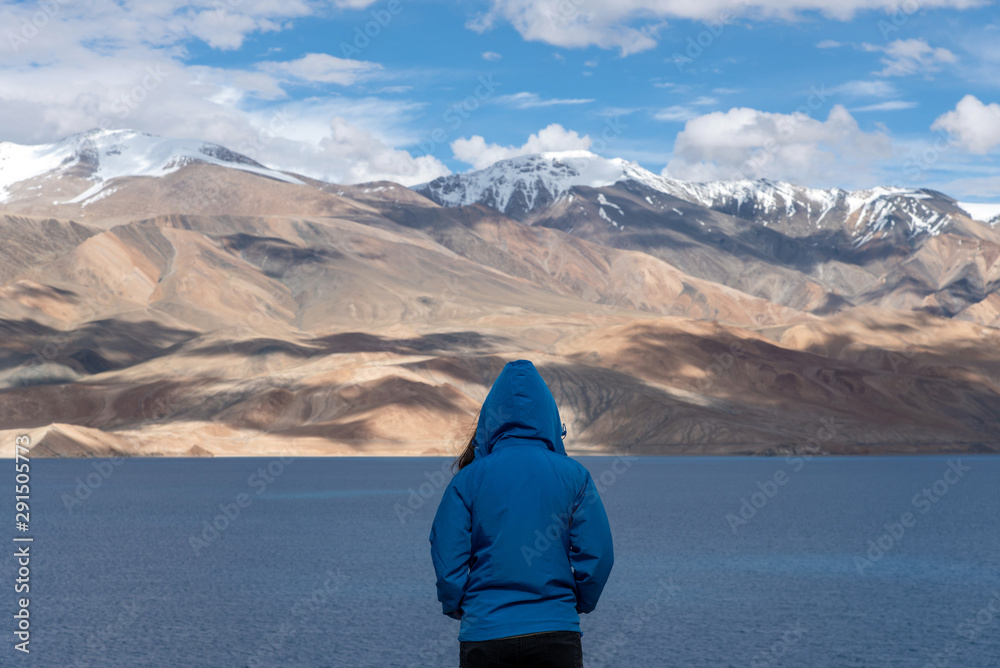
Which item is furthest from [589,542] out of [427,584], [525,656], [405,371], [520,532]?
[405,371]

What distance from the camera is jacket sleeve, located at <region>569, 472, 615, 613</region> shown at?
675 centimetres

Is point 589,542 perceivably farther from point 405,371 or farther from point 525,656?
point 405,371

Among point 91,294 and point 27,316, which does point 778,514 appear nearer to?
point 27,316

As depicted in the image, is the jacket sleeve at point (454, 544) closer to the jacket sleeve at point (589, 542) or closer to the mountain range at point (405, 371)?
the jacket sleeve at point (589, 542)

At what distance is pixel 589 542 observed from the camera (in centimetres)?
675

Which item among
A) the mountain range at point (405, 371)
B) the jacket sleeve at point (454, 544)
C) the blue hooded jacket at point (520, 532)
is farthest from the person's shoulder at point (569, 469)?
the mountain range at point (405, 371)

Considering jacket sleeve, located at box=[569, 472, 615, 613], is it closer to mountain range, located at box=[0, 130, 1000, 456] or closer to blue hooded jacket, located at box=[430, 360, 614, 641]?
blue hooded jacket, located at box=[430, 360, 614, 641]

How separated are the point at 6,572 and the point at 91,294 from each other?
153 meters

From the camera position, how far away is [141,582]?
34969mm

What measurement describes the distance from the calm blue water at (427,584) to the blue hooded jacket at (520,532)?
17522 mm

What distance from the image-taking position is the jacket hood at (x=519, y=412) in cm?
679

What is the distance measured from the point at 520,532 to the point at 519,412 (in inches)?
28.3

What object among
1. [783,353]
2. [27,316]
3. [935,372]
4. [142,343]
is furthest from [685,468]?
[27,316]

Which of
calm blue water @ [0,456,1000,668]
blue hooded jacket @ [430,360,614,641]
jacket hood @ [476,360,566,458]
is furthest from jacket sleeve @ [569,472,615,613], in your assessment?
calm blue water @ [0,456,1000,668]
